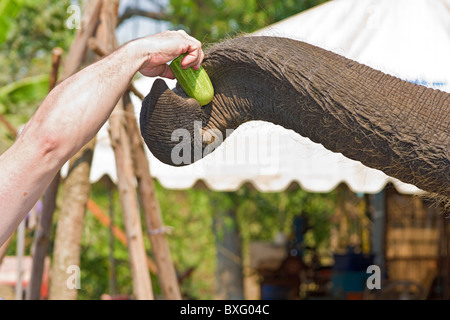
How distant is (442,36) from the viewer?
3.86 m

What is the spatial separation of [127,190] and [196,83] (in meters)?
1.70

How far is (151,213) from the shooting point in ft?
10.3

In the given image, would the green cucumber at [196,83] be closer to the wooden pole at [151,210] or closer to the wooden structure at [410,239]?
the wooden pole at [151,210]

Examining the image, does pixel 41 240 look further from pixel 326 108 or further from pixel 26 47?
pixel 26 47

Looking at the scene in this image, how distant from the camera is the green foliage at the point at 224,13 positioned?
709 centimetres

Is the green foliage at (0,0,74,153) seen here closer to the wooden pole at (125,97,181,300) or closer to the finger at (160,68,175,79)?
the wooden pole at (125,97,181,300)

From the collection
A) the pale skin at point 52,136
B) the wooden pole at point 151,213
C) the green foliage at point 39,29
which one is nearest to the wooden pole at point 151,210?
the wooden pole at point 151,213

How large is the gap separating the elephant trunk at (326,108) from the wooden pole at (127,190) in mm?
1661

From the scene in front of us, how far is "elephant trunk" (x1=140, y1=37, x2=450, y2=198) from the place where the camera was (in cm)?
119

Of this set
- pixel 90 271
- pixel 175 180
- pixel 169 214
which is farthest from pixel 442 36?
pixel 169 214

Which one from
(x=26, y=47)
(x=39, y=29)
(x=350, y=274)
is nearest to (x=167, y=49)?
(x=350, y=274)

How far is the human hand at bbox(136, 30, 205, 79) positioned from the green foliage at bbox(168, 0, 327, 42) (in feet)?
17.1

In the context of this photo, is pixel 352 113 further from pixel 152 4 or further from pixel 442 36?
pixel 152 4
